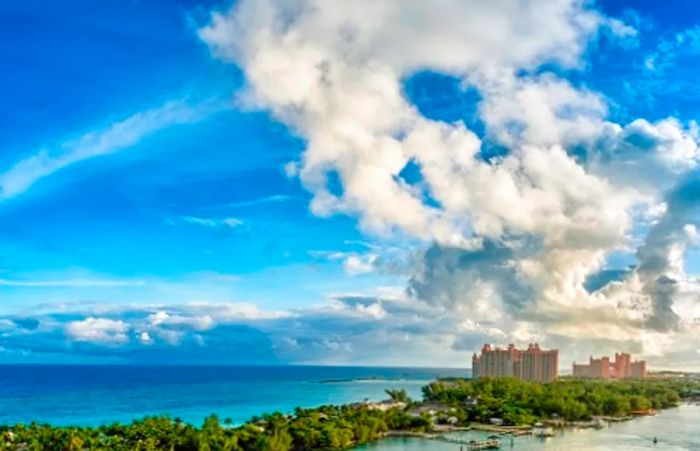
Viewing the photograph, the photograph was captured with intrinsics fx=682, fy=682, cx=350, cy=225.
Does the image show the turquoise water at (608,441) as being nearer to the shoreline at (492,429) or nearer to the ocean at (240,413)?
the ocean at (240,413)

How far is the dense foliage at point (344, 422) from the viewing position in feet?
65.1

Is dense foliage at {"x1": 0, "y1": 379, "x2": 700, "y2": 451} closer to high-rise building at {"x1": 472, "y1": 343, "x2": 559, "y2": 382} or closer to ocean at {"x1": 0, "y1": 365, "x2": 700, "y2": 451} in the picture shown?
ocean at {"x1": 0, "y1": 365, "x2": 700, "y2": 451}

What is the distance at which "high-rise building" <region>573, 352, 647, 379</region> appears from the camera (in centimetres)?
7588

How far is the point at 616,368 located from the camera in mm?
76000

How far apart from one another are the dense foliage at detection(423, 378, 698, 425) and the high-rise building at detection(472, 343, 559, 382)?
18576 mm

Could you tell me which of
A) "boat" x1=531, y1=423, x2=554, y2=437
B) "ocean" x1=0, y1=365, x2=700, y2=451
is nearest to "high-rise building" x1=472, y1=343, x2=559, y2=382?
"ocean" x1=0, y1=365, x2=700, y2=451

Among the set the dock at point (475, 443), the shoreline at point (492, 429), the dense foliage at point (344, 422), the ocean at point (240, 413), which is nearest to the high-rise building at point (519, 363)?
the ocean at point (240, 413)

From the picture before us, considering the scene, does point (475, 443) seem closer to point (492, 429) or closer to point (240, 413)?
point (492, 429)

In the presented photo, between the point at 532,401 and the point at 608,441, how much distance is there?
28.6ft

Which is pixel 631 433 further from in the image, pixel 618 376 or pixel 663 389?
pixel 618 376

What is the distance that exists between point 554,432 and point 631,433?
3389 millimetres

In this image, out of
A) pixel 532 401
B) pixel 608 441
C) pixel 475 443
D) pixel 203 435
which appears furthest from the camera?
pixel 532 401

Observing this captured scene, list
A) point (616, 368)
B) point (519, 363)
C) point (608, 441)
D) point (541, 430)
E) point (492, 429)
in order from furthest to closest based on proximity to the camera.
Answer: point (616, 368) < point (519, 363) < point (492, 429) < point (541, 430) < point (608, 441)

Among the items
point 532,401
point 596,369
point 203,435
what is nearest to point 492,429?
point 532,401
